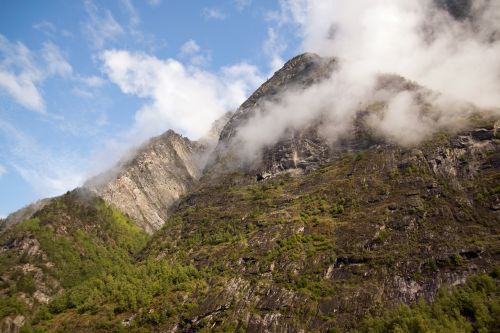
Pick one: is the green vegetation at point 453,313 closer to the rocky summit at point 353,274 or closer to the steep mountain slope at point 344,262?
the rocky summit at point 353,274

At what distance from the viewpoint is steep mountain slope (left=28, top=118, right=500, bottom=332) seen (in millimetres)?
138750

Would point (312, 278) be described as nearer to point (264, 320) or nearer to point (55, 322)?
point (264, 320)

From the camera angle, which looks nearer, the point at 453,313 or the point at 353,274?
the point at 453,313

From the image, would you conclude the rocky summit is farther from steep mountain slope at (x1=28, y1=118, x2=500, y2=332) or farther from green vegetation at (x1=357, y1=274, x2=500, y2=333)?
steep mountain slope at (x1=28, y1=118, x2=500, y2=332)

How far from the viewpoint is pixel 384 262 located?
492ft

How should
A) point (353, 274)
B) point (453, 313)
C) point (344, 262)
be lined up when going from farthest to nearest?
point (344, 262) < point (353, 274) < point (453, 313)

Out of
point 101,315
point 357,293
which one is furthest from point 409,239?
point 101,315

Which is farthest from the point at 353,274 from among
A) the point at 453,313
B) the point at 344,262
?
the point at 453,313

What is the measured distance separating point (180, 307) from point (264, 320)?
33119mm

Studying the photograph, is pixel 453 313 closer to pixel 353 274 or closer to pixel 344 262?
pixel 353 274

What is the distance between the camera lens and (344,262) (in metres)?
158

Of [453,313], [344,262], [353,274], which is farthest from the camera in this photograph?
[344,262]

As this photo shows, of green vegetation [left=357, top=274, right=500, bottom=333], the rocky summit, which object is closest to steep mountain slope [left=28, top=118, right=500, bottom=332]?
the rocky summit

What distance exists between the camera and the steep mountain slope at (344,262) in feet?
455
